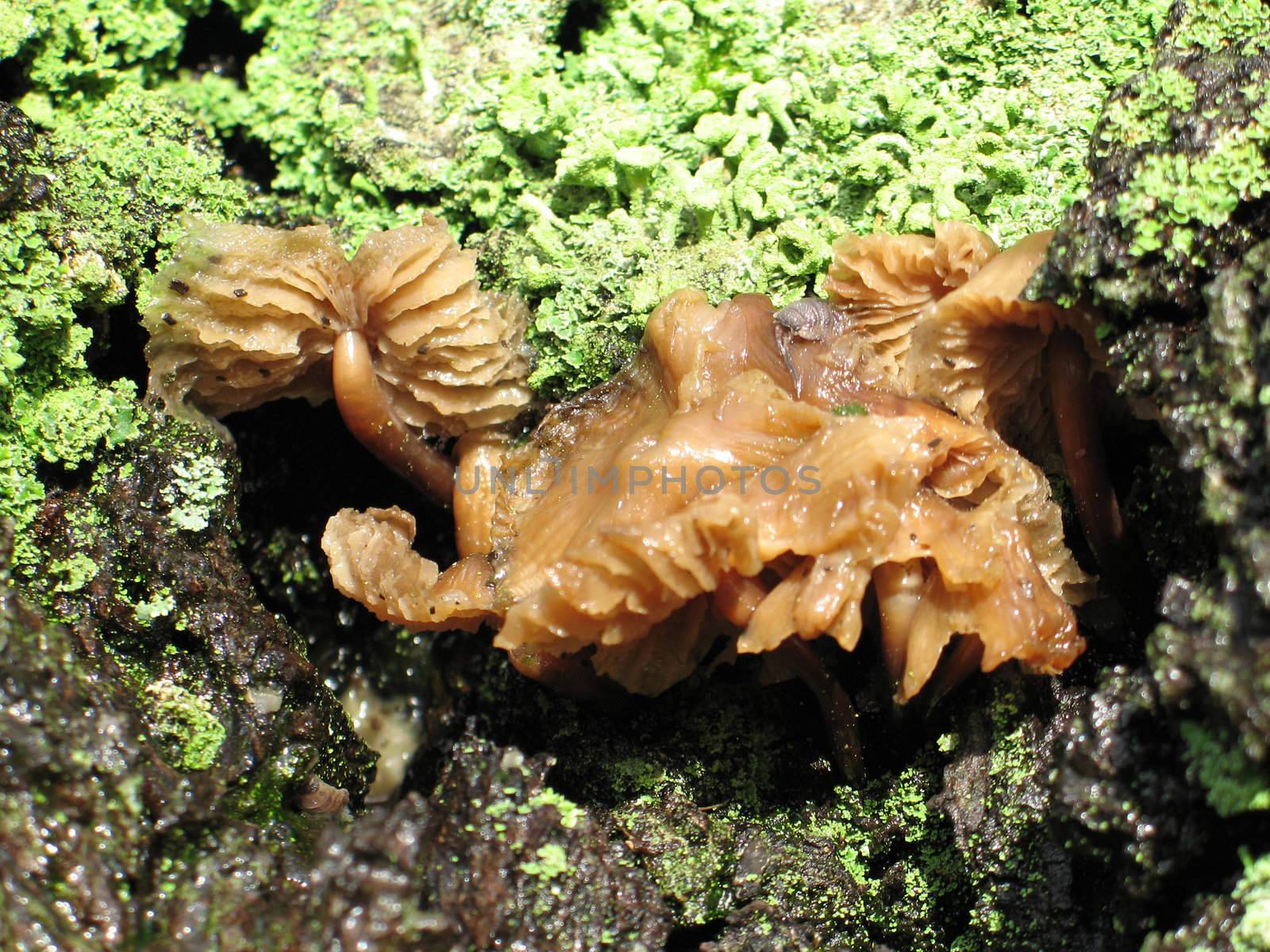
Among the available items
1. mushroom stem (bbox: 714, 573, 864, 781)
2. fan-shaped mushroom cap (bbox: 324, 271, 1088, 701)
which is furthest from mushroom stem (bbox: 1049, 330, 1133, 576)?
mushroom stem (bbox: 714, 573, 864, 781)

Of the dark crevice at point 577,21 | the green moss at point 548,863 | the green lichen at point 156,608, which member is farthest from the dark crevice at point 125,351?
the green moss at point 548,863

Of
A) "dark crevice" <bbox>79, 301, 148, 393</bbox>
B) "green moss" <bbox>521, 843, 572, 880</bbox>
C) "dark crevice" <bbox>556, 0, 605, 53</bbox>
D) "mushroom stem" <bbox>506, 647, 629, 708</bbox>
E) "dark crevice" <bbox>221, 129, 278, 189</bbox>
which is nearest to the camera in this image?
"green moss" <bbox>521, 843, 572, 880</bbox>

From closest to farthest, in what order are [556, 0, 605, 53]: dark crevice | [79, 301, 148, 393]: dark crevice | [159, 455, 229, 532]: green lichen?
[159, 455, 229, 532]: green lichen → [79, 301, 148, 393]: dark crevice → [556, 0, 605, 53]: dark crevice

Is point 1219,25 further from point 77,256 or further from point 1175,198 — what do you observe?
point 77,256

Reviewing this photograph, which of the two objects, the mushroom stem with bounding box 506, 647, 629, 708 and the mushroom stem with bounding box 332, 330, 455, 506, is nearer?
the mushroom stem with bounding box 506, 647, 629, 708

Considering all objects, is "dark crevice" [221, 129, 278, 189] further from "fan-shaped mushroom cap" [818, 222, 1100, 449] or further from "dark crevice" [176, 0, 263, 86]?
"fan-shaped mushroom cap" [818, 222, 1100, 449]

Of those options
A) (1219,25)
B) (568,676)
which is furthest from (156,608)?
(1219,25)

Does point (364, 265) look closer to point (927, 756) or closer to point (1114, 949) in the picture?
point (927, 756)
